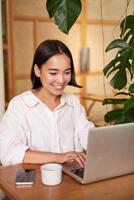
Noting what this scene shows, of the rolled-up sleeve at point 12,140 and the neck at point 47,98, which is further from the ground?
the neck at point 47,98

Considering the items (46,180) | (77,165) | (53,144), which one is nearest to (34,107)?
(53,144)

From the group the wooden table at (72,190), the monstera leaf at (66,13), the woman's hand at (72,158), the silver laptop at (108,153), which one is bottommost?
the wooden table at (72,190)

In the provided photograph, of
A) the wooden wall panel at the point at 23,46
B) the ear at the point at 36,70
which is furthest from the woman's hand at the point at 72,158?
the wooden wall panel at the point at 23,46

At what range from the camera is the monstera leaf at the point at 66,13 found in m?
0.98

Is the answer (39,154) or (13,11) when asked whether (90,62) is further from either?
(39,154)

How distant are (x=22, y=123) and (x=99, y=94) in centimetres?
307

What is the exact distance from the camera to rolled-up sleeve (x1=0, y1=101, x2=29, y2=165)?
4.92ft

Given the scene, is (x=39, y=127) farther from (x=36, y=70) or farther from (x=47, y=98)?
(x=36, y=70)

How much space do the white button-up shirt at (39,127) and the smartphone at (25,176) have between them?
0.19 m

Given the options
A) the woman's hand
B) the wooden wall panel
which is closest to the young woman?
the woman's hand

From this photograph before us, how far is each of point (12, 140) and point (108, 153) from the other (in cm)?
56

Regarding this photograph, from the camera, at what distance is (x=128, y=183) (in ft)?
4.05

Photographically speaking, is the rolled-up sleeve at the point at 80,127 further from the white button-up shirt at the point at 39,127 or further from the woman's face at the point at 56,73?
the woman's face at the point at 56,73

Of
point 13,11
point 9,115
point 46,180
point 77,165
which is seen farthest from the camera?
point 13,11
